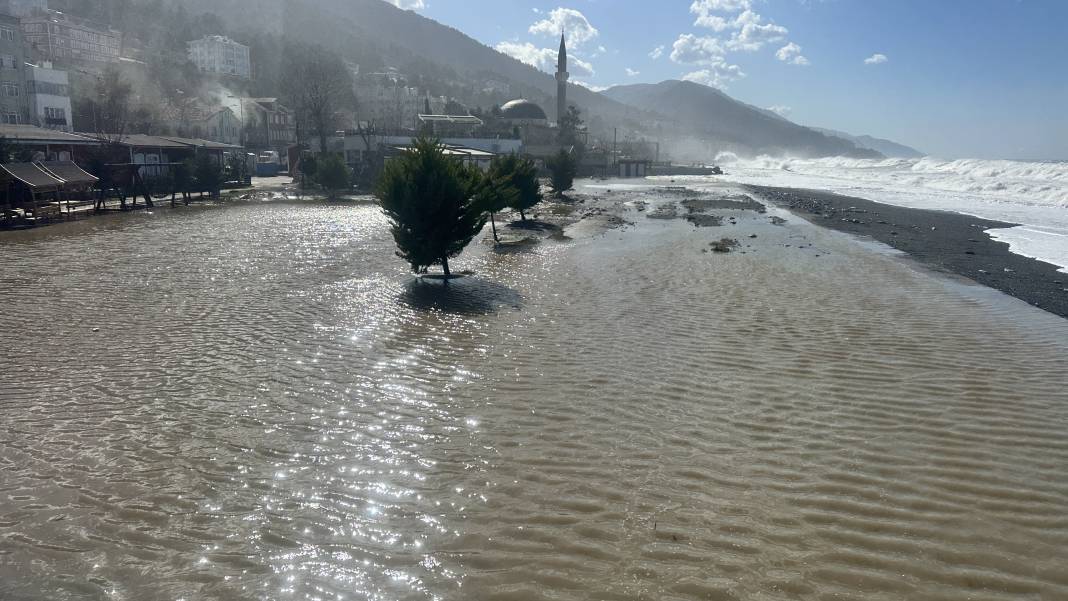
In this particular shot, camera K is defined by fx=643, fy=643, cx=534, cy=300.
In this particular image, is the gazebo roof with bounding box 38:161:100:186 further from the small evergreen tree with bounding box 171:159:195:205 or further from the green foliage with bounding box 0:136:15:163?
the small evergreen tree with bounding box 171:159:195:205

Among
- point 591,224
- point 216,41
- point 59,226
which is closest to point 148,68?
point 216,41

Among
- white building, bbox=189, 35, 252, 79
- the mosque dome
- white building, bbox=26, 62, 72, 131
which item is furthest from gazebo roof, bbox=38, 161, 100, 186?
white building, bbox=189, 35, 252, 79

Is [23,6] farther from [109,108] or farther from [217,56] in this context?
[109,108]

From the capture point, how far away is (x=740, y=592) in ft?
14.4

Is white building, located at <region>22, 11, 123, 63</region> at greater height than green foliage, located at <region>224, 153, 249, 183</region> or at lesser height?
greater

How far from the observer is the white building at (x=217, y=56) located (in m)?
137

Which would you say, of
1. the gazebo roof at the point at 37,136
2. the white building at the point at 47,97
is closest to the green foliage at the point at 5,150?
the gazebo roof at the point at 37,136

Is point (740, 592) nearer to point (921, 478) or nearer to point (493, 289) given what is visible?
point (921, 478)

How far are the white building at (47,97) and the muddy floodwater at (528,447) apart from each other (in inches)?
2452

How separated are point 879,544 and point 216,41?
6256 inches

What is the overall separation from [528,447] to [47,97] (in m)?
77.0

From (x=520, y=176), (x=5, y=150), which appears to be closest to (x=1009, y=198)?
(x=520, y=176)

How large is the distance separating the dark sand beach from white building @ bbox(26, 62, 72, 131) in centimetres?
6798

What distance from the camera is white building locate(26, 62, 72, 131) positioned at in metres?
62.0
